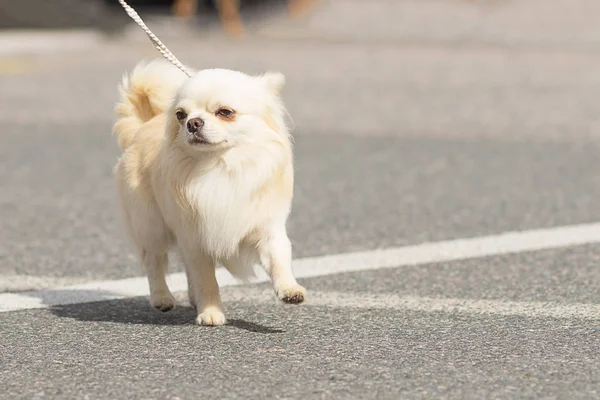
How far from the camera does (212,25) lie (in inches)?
973

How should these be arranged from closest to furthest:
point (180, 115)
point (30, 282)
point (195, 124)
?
point (195, 124), point (180, 115), point (30, 282)

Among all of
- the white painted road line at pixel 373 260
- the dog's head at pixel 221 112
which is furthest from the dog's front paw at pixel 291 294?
the white painted road line at pixel 373 260

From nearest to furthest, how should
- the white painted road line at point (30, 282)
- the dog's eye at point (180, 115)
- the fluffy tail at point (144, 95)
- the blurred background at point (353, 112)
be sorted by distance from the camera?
1. the dog's eye at point (180, 115)
2. the fluffy tail at point (144, 95)
3. the white painted road line at point (30, 282)
4. the blurred background at point (353, 112)

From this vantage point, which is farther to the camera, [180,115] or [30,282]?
[30,282]

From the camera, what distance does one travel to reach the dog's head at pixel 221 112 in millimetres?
4887

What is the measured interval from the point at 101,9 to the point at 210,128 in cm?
2086

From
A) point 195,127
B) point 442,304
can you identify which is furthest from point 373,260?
point 195,127

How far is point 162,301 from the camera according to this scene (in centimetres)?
552

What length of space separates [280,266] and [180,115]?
761 millimetres

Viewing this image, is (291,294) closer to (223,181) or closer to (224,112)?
(223,181)

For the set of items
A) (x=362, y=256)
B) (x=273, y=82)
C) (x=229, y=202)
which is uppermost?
(x=273, y=82)

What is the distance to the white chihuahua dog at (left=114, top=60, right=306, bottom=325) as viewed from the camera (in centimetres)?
495

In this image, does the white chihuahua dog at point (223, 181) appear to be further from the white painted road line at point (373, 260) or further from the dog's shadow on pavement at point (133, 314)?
the white painted road line at point (373, 260)

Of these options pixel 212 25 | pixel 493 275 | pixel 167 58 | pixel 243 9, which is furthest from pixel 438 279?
pixel 243 9
